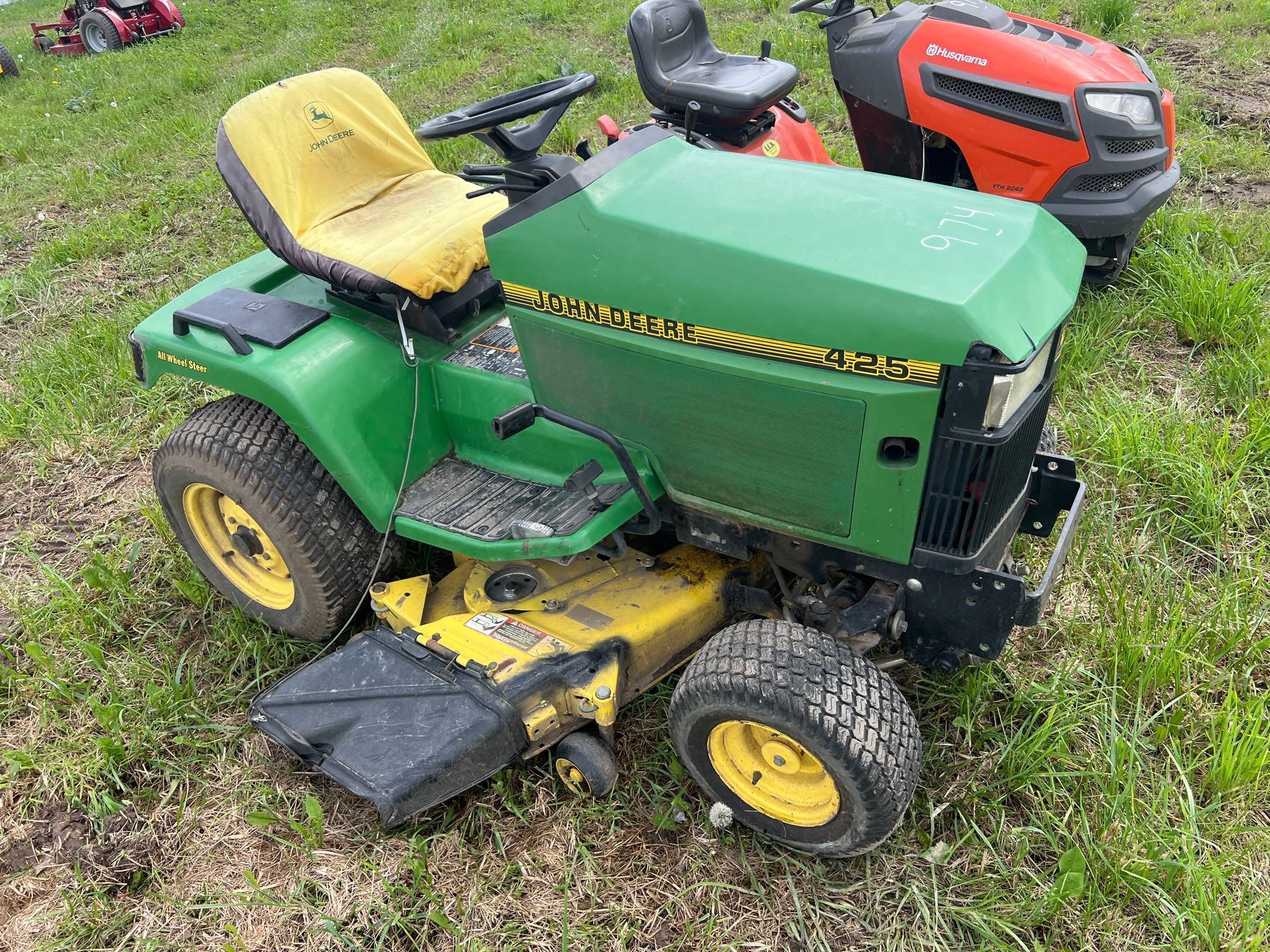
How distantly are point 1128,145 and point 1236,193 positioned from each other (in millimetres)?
1518

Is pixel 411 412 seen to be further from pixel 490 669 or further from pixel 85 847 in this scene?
pixel 85 847

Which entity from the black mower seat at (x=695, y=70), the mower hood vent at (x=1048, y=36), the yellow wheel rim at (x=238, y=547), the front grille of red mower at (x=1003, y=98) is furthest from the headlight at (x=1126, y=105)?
the yellow wheel rim at (x=238, y=547)

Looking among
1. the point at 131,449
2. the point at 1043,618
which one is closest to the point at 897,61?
the point at 1043,618

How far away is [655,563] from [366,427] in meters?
0.80

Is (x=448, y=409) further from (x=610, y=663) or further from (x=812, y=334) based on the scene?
(x=812, y=334)

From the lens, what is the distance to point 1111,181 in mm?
3412

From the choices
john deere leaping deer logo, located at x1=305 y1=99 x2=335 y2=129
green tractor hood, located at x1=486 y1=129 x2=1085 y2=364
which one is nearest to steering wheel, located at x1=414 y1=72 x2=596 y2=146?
green tractor hood, located at x1=486 y1=129 x2=1085 y2=364

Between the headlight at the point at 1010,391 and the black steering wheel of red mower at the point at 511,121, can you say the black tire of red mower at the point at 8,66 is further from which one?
the headlight at the point at 1010,391

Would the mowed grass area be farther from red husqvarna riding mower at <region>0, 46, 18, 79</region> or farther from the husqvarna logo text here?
red husqvarna riding mower at <region>0, 46, 18, 79</region>

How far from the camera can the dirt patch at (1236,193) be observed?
172 inches

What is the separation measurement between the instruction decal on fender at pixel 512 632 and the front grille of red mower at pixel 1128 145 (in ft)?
8.39

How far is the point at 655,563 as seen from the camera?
253 cm

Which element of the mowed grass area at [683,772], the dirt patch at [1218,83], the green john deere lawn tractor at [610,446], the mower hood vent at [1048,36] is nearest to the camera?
the green john deere lawn tractor at [610,446]

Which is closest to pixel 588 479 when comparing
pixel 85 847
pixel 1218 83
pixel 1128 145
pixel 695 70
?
pixel 85 847
